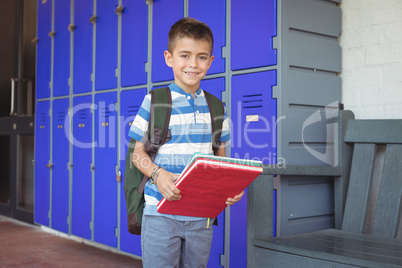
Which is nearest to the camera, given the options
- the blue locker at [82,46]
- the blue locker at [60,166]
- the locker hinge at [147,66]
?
the locker hinge at [147,66]

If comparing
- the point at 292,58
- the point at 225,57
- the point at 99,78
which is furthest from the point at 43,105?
the point at 292,58

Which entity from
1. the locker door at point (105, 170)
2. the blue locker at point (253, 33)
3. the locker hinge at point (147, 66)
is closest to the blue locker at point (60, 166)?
the locker door at point (105, 170)

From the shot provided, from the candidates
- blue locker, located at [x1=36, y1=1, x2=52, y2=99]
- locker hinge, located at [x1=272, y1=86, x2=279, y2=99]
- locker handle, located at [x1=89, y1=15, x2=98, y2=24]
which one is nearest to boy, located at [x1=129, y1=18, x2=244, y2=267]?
locker hinge, located at [x1=272, y1=86, x2=279, y2=99]

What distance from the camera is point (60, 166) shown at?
4.16m

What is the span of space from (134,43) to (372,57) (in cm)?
161

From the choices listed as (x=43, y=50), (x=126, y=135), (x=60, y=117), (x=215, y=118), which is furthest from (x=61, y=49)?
(x=215, y=118)

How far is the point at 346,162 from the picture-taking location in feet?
7.47

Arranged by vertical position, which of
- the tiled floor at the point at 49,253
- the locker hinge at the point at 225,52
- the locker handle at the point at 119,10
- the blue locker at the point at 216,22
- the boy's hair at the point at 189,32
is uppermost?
the locker handle at the point at 119,10

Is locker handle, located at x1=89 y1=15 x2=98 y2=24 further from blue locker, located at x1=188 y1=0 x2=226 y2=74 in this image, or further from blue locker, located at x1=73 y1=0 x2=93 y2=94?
blue locker, located at x1=188 y1=0 x2=226 y2=74

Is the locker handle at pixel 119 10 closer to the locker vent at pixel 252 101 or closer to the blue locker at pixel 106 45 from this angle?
the blue locker at pixel 106 45

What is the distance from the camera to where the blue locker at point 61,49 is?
408cm

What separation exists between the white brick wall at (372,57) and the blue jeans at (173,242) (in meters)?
1.30

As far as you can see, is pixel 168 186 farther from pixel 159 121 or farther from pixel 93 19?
pixel 93 19

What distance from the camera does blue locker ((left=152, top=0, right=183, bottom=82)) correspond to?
2.86 m
